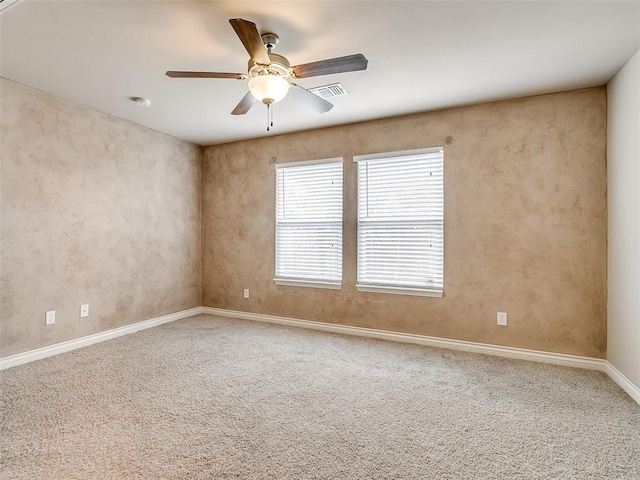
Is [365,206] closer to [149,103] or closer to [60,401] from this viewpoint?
[149,103]

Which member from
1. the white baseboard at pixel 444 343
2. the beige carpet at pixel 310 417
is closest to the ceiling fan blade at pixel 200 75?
the beige carpet at pixel 310 417

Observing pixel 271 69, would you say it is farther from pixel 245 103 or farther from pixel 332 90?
pixel 332 90

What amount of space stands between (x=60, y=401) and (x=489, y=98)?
4431 mm

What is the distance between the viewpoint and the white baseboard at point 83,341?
3.03m

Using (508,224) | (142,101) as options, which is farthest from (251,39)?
(508,224)

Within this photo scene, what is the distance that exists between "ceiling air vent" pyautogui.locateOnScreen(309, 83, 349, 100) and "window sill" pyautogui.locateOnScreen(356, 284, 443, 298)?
213 centimetres

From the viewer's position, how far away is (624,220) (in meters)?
2.63

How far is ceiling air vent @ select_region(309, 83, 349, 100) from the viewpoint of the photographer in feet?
9.82

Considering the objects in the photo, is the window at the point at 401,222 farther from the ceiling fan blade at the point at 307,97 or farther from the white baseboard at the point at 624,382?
the white baseboard at the point at 624,382

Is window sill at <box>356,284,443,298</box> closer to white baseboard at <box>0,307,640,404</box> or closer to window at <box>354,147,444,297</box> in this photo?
window at <box>354,147,444,297</box>

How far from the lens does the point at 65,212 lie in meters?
3.42

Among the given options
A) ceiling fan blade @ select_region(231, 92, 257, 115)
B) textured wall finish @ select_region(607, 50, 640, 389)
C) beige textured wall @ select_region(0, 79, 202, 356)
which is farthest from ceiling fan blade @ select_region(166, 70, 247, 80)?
textured wall finish @ select_region(607, 50, 640, 389)

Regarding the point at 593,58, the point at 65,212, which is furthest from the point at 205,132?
the point at 593,58

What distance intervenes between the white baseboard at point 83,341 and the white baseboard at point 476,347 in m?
0.98
